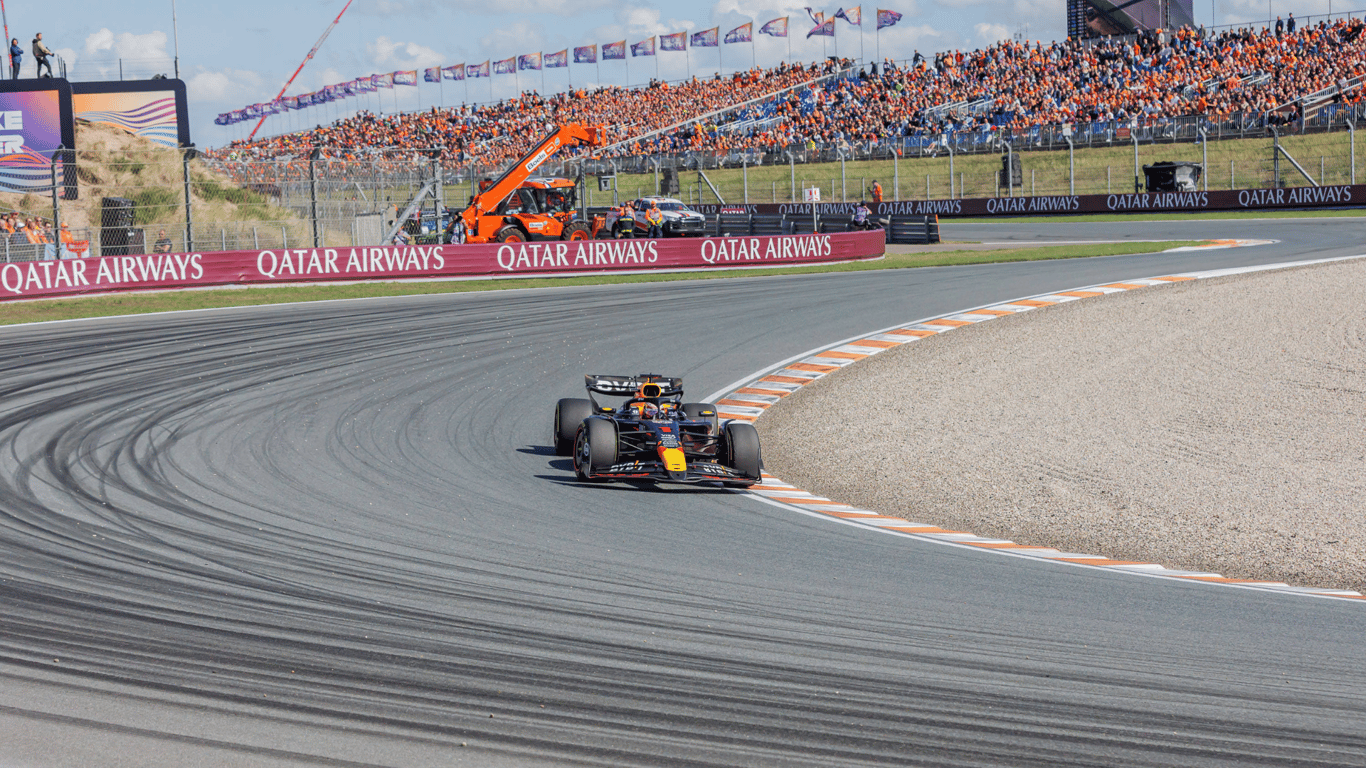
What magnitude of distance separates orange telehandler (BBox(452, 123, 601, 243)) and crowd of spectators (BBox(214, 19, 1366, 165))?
74.8 inches

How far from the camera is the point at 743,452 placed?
10.0m

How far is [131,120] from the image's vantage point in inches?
1528

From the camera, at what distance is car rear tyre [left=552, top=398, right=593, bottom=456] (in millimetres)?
11031

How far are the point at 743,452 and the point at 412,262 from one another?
18.3 m

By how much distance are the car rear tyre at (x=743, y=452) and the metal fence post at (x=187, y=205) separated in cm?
1846

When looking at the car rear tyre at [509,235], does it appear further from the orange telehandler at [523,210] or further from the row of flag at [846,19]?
the row of flag at [846,19]

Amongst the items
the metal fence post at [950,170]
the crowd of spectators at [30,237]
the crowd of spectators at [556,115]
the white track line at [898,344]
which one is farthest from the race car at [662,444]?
the crowd of spectators at [556,115]

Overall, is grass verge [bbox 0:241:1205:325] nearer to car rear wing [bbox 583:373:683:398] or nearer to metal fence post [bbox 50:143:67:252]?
metal fence post [bbox 50:143:67:252]

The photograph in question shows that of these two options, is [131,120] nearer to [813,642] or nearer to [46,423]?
[46,423]

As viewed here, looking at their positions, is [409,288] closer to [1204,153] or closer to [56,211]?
[56,211]

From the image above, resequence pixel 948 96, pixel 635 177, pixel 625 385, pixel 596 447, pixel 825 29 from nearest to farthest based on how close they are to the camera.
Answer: pixel 596 447 < pixel 625 385 < pixel 948 96 < pixel 635 177 < pixel 825 29

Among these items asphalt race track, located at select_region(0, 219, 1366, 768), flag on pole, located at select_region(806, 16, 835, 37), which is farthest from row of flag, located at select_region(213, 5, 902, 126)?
asphalt race track, located at select_region(0, 219, 1366, 768)

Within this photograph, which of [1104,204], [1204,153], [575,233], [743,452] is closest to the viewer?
→ [743,452]

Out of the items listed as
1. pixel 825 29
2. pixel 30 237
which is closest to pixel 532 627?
pixel 30 237
